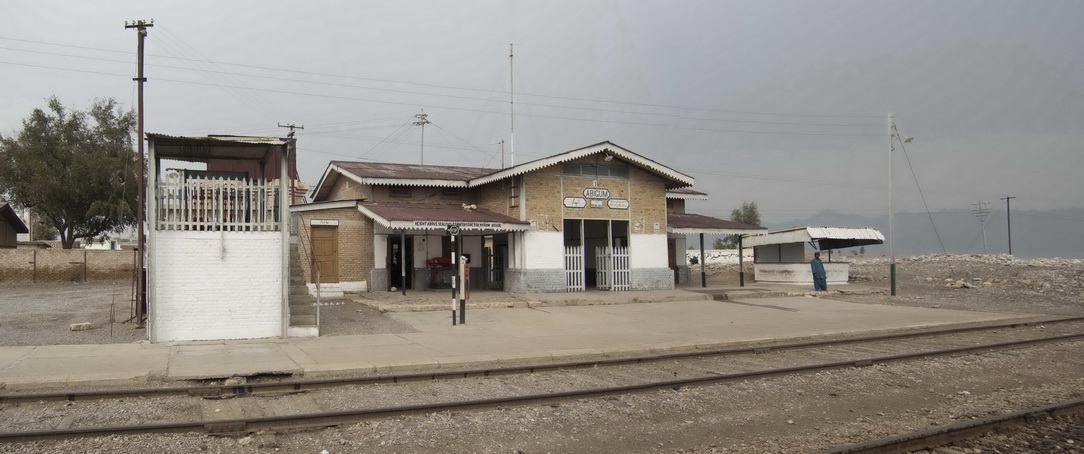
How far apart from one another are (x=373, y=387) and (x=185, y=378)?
2.57 metres

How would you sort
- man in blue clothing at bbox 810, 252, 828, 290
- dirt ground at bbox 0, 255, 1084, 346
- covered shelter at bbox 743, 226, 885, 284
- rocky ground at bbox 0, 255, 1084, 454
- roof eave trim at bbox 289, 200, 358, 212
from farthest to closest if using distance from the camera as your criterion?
covered shelter at bbox 743, 226, 885, 284 → man in blue clothing at bbox 810, 252, 828, 290 → roof eave trim at bbox 289, 200, 358, 212 → dirt ground at bbox 0, 255, 1084, 346 → rocky ground at bbox 0, 255, 1084, 454

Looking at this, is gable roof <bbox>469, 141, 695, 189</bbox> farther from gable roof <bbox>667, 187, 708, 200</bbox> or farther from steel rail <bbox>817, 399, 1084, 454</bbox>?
steel rail <bbox>817, 399, 1084, 454</bbox>

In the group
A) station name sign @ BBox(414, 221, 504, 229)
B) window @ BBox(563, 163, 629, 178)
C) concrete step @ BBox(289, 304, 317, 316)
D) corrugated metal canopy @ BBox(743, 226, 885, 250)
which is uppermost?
window @ BBox(563, 163, 629, 178)

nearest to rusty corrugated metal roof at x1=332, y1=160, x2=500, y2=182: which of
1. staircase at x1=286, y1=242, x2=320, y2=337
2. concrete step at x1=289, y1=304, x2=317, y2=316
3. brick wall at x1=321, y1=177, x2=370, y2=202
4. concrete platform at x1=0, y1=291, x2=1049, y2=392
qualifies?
brick wall at x1=321, y1=177, x2=370, y2=202

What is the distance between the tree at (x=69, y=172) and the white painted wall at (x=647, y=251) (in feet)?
91.9

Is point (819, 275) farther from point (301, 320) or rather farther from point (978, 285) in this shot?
point (301, 320)

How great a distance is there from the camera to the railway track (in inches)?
267

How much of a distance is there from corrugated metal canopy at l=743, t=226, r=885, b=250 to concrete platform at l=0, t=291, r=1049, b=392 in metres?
9.97

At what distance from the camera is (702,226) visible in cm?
2748

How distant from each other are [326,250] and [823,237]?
2111 cm

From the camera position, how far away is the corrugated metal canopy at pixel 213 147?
12.8 m

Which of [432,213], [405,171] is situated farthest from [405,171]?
[432,213]

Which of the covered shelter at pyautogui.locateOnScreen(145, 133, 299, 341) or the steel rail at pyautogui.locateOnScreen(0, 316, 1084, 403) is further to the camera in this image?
the covered shelter at pyautogui.locateOnScreen(145, 133, 299, 341)

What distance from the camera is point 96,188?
37969 millimetres
